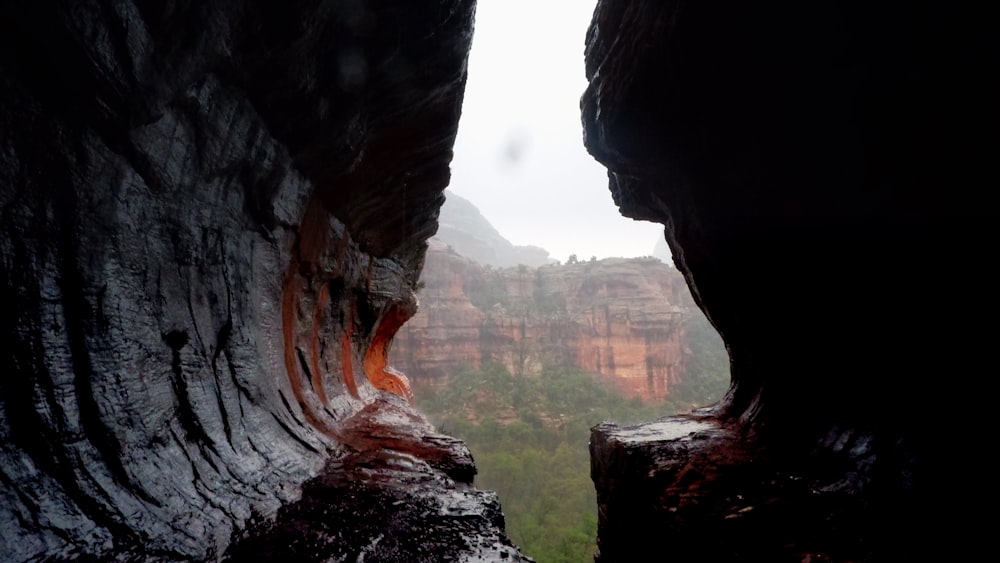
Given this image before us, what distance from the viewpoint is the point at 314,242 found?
632 centimetres

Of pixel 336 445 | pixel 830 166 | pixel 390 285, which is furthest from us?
pixel 390 285

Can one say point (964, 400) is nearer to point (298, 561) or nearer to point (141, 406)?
point (298, 561)

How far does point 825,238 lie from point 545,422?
1394 inches

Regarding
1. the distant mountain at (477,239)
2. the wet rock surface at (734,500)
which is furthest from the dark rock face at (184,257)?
the distant mountain at (477,239)

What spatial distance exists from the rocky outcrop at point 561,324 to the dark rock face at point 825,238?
37078 mm

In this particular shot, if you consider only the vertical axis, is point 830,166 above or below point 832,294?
above

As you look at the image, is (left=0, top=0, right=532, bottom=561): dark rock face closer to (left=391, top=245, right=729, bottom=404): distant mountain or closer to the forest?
the forest

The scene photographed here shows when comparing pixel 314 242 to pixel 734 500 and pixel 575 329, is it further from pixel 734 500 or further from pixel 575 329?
pixel 575 329

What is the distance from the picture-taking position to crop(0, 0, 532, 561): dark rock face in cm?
231

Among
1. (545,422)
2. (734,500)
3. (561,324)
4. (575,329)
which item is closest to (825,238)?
(734,500)

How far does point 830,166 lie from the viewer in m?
4.18

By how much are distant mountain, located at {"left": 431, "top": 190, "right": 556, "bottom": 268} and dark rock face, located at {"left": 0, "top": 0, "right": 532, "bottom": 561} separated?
8335 centimetres

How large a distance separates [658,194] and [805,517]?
15.7 feet

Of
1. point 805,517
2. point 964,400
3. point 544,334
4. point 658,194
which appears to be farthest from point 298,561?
point 544,334
